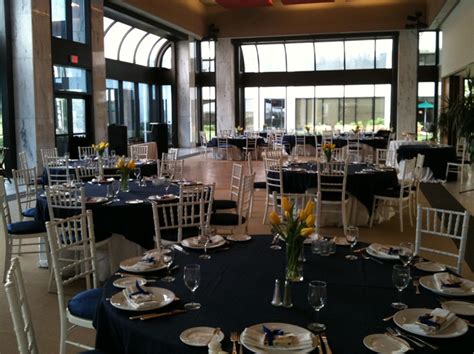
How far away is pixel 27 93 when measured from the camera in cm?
1205

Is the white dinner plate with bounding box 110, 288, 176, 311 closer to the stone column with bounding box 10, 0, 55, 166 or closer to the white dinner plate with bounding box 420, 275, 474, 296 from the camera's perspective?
the white dinner plate with bounding box 420, 275, 474, 296

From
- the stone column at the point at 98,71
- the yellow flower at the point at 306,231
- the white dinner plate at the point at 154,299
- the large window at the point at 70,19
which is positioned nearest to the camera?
the white dinner plate at the point at 154,299

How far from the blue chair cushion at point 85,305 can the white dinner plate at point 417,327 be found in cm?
162

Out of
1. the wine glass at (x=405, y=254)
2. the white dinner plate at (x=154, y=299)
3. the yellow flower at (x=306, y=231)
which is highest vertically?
the yellow flower at (x=306, y=231)

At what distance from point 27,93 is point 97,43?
3.14m

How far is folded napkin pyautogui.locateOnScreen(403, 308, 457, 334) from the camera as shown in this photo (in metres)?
2.14

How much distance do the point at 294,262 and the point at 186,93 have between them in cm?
1997

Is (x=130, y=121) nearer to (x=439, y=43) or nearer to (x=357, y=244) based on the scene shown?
(x=439, y=43)

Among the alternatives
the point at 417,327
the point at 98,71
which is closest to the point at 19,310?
the point at 417,327

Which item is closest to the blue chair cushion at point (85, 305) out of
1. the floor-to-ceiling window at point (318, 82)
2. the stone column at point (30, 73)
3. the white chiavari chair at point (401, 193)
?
the white chiavari chair at point (401, 193)

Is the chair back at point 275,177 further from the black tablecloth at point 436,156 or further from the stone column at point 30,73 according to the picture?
the stone column at point 30,73

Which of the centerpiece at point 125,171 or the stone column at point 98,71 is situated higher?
the stone column at point 98,71

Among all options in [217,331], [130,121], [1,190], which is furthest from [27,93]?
Answer: [217,331]

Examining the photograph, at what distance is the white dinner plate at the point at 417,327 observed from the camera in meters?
2.11
